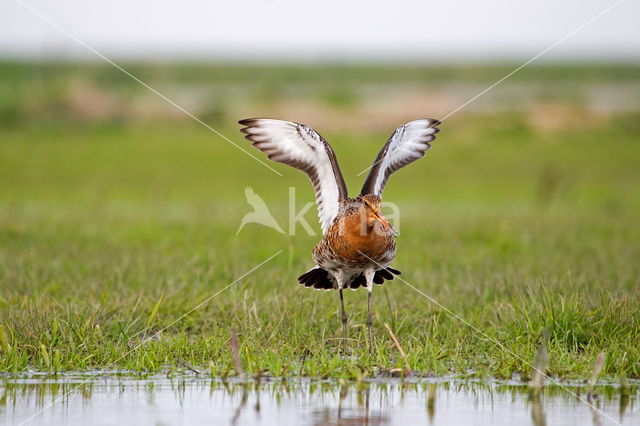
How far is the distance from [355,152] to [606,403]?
642 inches

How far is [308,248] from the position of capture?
12.4 metres

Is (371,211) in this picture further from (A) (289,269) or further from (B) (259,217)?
(B) (259,217)

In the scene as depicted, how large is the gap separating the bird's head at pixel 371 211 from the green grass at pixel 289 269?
0.82 meters

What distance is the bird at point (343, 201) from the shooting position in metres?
8.15

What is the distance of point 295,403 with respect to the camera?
6.55 meters

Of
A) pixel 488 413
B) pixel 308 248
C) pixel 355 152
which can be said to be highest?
pixel 355 152

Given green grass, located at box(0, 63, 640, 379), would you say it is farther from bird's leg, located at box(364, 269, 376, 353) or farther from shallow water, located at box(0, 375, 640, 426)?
shallow water, located at box(0, 375, 640, 426)

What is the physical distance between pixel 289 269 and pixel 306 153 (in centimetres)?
178

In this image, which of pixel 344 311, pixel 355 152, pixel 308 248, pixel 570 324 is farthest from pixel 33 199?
pixel 570 324

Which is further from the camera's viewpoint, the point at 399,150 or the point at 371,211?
the point at 399,150

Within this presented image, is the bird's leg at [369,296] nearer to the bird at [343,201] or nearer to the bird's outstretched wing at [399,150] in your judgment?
the bird at [343,201]

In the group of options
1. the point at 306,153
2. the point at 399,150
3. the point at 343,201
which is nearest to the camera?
the point at 343,201

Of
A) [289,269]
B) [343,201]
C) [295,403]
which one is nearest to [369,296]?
[343,201]

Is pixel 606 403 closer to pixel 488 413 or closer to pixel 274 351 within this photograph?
pixel 488 413
